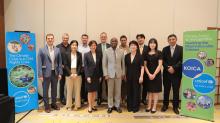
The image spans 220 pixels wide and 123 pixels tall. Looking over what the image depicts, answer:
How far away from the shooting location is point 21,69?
15.8 feet

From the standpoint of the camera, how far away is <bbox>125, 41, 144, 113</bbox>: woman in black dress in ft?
16.0

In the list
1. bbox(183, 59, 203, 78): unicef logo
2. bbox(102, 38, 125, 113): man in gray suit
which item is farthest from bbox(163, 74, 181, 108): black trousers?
bbox(102, 38, 125, 113): man in gray suit

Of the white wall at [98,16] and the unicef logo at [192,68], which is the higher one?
the white wall at [98,16]

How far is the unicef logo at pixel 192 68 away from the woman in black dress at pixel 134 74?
Answer: 0.89 metres

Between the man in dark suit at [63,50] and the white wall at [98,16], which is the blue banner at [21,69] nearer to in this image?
the man in dark suit at [63,50]

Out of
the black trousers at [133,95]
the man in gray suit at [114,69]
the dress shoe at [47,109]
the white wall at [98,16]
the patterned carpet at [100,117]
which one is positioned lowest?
the patterned carpet at [100,117]

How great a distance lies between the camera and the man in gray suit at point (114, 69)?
4801 millimetres

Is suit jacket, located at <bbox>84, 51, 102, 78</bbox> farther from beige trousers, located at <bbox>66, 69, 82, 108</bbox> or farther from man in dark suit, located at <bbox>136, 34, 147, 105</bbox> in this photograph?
man in dark suit, located at <bbox>136, 34, 147, 105</bbox>

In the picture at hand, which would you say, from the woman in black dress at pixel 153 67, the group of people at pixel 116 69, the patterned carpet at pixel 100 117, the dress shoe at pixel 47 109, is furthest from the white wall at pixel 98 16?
the patterned carpet at pixel 100 117

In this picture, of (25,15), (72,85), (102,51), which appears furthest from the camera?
(25,15)

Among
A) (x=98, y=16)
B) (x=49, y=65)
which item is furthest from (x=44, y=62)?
(x=98, y=16)

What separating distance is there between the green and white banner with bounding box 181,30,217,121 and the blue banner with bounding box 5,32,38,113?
320 centimetres

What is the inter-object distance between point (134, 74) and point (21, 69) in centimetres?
238

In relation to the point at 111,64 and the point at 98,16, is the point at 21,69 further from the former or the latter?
the point at 98,16
